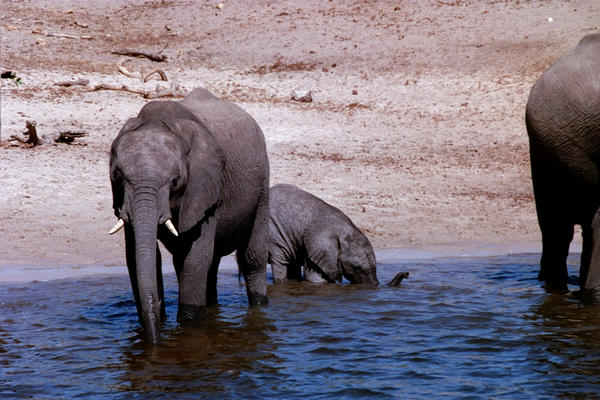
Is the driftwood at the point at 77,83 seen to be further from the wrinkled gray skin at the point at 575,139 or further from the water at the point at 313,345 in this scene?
the wrinkled gray skin at the point at 575,139

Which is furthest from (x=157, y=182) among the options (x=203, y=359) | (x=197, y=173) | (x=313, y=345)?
(x=313, y=345)

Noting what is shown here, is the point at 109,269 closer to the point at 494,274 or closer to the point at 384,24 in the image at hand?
the point at 494,274

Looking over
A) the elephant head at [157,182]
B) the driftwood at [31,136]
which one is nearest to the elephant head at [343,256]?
the elephant head at [157,182]

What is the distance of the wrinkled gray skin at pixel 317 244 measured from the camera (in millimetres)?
9961

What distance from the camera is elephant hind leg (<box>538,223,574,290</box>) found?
8.94 meters

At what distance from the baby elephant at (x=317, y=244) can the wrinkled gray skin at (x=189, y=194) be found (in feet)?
5.38

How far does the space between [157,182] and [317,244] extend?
4115 millimetres

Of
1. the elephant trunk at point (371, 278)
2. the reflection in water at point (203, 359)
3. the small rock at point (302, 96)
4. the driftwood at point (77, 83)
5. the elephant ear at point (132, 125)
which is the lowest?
the elephant trunk at point (371, 278)

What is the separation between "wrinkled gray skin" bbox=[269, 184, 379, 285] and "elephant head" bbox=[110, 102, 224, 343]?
3.28 metres

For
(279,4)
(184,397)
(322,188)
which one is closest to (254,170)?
(184,397)

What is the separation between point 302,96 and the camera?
62.6 ft

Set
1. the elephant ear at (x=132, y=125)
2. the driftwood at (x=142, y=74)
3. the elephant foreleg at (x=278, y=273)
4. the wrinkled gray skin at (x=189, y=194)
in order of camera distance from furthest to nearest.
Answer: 1. the driftwood at (x=142, y=74)
2. the elephant foreleg at (x=278, y=273)
3. the elephant ear at (x=132, y=125)
4. the wrinkled gray skin at (x=189, y=194)

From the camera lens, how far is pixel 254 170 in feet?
25.5

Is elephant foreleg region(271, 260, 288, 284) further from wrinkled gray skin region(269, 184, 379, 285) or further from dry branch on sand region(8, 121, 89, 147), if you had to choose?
dry branch on sand region(8, 121, 89, 147)
